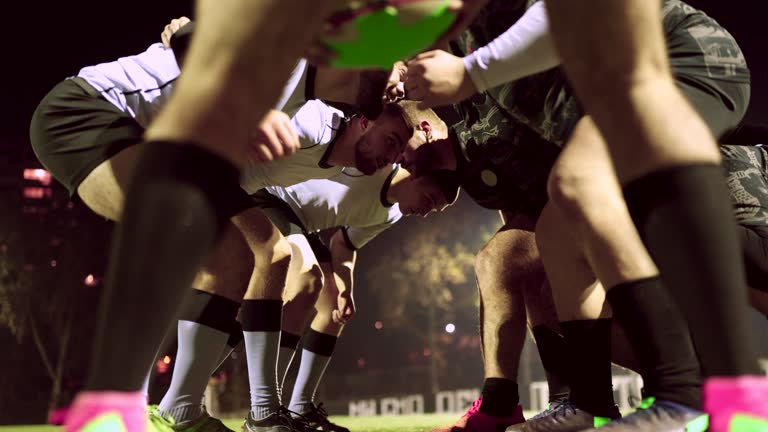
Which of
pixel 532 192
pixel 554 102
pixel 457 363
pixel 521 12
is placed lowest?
pixel 457 363

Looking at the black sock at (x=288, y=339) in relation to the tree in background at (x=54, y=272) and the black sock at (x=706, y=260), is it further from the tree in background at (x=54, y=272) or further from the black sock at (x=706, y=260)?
the tree in background at (x=54, y=272)

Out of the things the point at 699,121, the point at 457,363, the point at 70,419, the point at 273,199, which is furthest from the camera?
the point at 457,363

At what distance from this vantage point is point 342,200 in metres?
3.67

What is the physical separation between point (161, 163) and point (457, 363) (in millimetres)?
20964

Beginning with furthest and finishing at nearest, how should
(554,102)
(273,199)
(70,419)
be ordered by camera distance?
(273,199) < (554,102) < (70,419)

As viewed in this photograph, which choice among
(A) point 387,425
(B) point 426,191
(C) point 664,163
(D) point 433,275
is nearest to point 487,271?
(B) point 426,191

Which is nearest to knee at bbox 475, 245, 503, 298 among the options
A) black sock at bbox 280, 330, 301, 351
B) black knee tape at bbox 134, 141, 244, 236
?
black sock at bbox 280, 330, 301, 351

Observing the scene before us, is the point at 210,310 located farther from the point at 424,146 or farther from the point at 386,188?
the point at 386,188

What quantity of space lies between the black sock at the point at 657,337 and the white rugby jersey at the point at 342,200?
2149 mm

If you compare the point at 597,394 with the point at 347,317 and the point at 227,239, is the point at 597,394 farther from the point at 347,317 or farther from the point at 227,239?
the point at 347,317

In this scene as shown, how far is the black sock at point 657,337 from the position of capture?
1292 mm

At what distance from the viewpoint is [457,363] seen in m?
21.2

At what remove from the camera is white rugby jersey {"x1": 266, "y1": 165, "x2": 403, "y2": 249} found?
3582 mm

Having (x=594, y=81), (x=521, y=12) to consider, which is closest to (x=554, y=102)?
(x=521, y=12)
